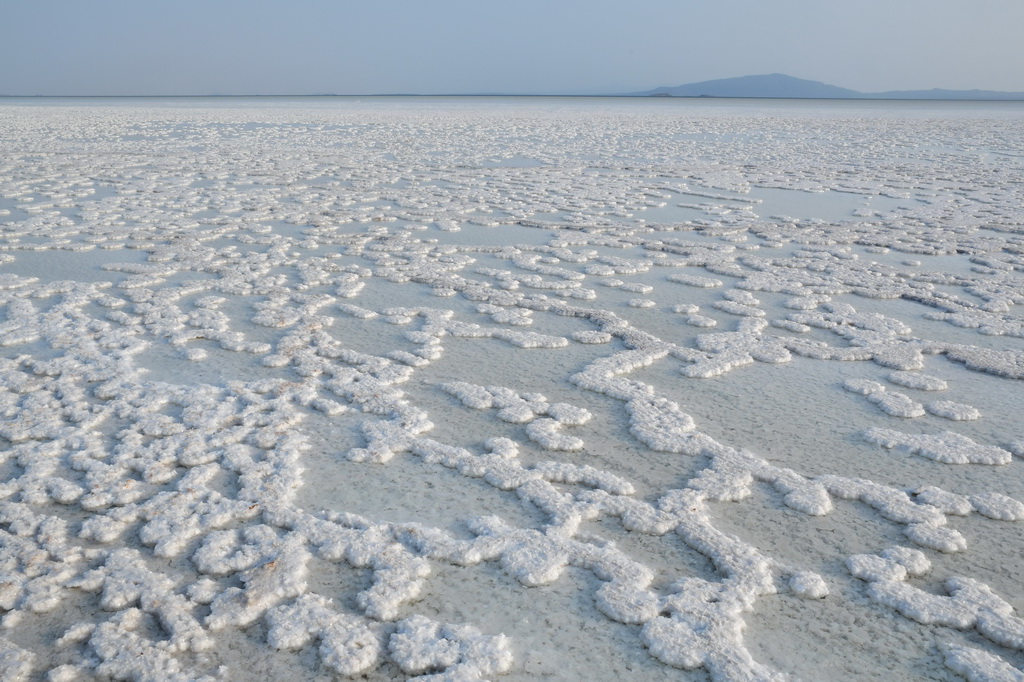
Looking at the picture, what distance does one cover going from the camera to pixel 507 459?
213 centimetres

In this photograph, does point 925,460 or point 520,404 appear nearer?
point 925,460

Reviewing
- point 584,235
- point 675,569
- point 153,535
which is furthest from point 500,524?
point 584,235

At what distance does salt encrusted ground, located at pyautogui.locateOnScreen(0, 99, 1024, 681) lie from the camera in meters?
1.45

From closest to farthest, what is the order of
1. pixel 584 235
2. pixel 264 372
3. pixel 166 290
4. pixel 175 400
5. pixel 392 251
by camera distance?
1. pixel 175 400
2. pixel 264 372
3. pixel 166 290
4. pixel 392 251
5. pixel 584 235

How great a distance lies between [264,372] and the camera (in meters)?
2.75

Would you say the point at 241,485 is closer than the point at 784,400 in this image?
Yes

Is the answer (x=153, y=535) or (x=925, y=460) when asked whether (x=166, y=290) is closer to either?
(x=153, y=535)

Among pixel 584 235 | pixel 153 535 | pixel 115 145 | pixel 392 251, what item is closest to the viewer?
pixel 153 535

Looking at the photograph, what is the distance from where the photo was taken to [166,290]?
3822 millimetres

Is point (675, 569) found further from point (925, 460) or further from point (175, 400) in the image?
point (175, 400)

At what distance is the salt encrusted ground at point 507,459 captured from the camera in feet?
4.77

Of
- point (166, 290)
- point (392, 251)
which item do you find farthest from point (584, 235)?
point (166, 290)

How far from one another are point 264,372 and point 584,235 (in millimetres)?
3211

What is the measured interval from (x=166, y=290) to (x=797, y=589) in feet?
10.8
